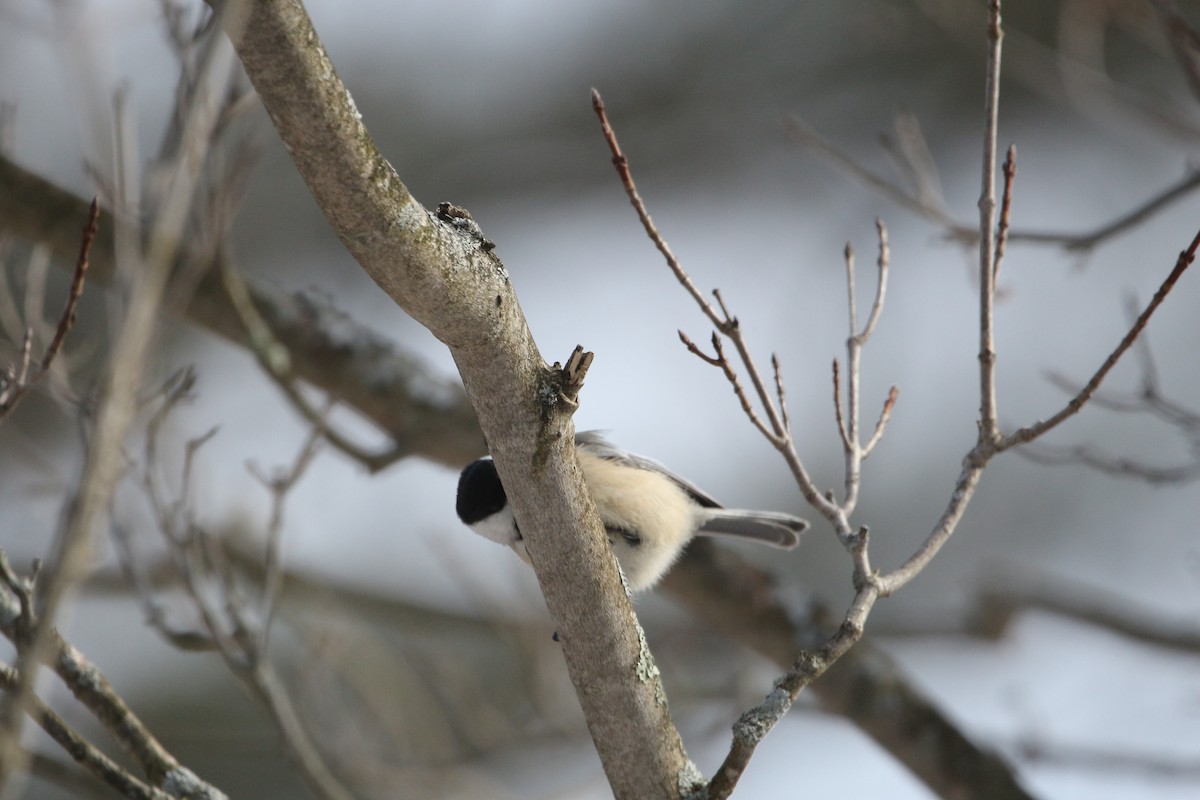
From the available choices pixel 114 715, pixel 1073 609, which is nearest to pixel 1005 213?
pixel 114 715

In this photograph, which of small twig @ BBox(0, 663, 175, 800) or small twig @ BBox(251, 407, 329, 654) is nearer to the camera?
small twig @ BBox(0, 663, 175, 800)

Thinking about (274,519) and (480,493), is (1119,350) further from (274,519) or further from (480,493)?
(274,519)

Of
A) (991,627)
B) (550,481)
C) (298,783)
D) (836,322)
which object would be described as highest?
(836,322)

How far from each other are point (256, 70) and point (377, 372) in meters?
Answer: 2.03

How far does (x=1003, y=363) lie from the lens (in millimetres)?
7031

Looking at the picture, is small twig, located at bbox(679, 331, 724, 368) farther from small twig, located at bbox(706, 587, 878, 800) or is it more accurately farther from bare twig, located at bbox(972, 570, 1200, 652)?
bare twig, located at bbox(972, 570, 1200, 652)

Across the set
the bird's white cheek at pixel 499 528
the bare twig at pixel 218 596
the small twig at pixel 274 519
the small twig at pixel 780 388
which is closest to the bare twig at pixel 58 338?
the bare twig at pixel 218 596

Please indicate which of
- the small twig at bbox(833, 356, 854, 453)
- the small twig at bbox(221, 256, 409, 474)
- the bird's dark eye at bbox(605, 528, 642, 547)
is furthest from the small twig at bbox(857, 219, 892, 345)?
the small twig at bbox(221, 256, 409, 474)

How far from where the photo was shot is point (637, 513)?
288 centimetres

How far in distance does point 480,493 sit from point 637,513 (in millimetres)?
452

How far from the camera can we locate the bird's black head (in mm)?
2699

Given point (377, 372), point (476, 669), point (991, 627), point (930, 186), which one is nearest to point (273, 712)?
point (377, 372)

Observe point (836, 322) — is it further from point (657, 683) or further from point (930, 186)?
point (657, 683)

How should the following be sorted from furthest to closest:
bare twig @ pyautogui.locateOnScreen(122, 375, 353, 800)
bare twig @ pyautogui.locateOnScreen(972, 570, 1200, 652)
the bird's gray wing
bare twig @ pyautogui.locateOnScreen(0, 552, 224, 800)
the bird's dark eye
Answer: bare twig @ pyautogui.locateOnScreen(972, 570, 1200, 652), the bird's gray wing, the bird's dark eye, bare twig @ pyautogui.locateOnScreen(122, 375, 353, 800), bare twig @ pyautogui.locateOnScreen(0, 552, 224, 800)
